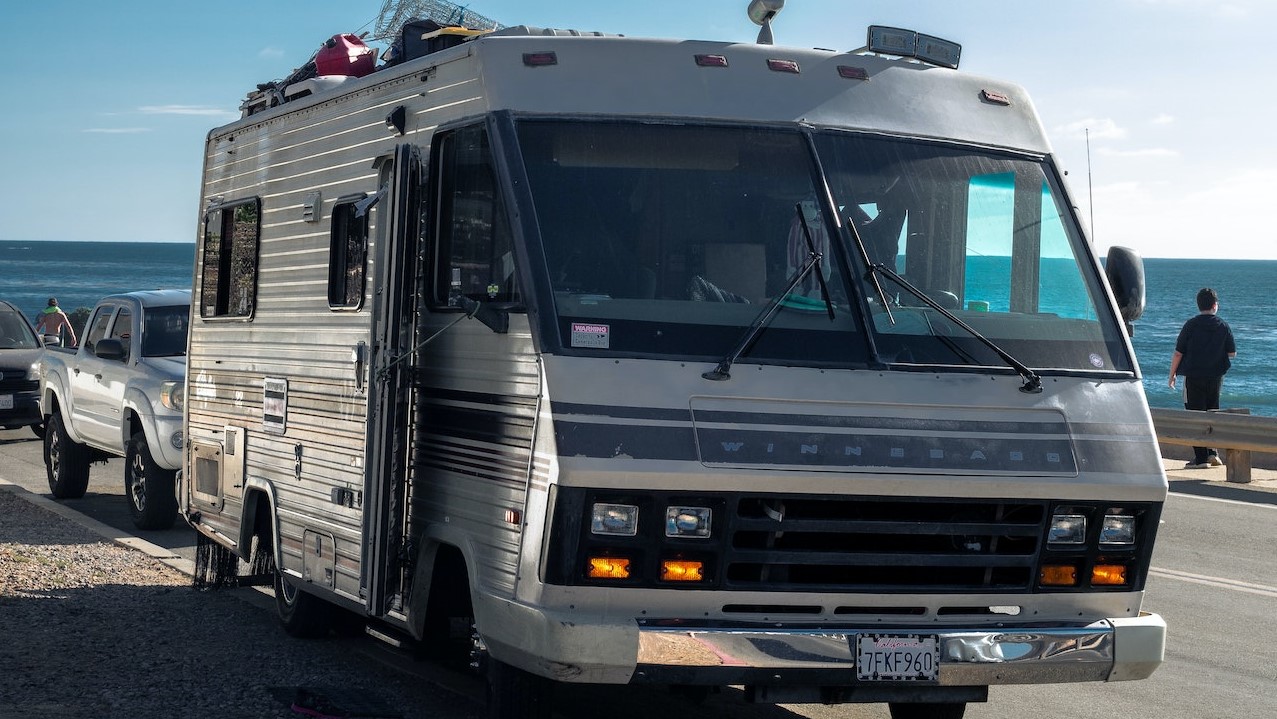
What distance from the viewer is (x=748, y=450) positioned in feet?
17.3

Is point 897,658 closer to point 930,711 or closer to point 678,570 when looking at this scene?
point 678,570

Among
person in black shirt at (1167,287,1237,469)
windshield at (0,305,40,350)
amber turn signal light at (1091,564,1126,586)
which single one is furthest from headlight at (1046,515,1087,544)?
windshield at (0,305,40,350)

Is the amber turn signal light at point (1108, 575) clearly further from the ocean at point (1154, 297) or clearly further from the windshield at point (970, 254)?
the ocean at point (1154, 297)

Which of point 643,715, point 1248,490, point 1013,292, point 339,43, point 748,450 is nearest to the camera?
point 748,450

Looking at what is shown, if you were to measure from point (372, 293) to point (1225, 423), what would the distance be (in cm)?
1177

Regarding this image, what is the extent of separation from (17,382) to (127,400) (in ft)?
21.2

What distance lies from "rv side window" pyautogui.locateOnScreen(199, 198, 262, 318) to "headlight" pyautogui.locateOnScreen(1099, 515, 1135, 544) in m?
4.74

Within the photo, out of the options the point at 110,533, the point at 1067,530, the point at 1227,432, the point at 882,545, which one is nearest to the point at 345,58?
the point at 882,545

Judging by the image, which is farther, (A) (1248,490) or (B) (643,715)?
(A) (1248,490)

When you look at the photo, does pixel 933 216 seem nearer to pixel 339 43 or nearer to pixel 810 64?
pixel 810 64

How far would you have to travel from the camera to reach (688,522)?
205 inches

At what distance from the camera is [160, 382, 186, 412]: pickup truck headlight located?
40.0 feet

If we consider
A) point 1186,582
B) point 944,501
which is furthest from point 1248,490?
point 944,501

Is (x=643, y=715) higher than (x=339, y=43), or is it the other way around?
(x=339, y=43)
